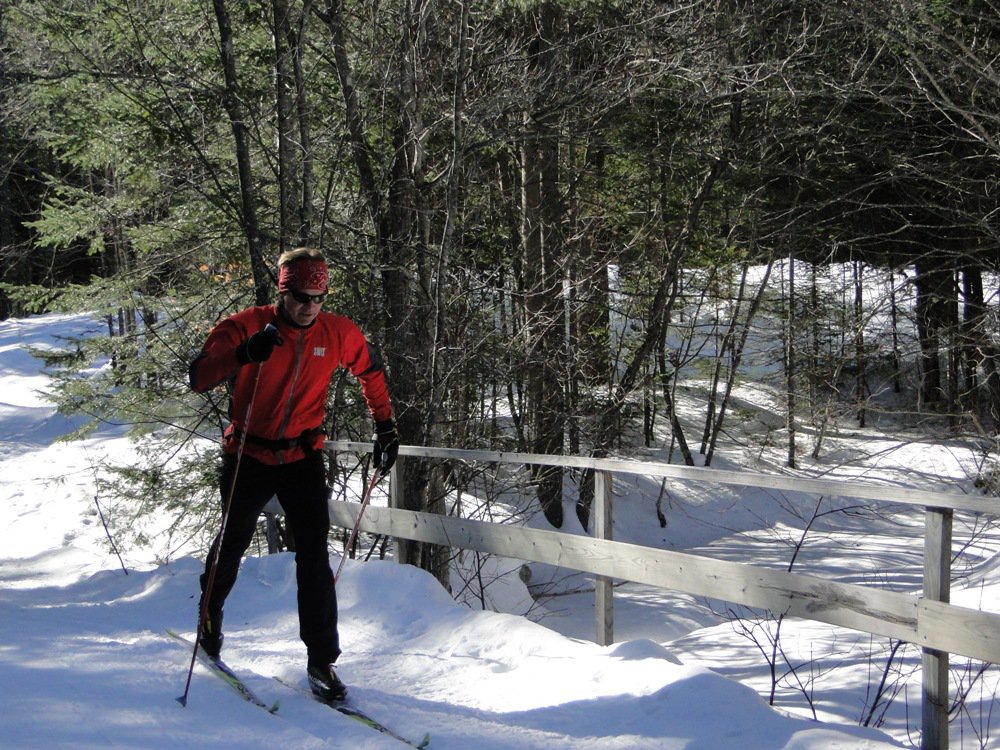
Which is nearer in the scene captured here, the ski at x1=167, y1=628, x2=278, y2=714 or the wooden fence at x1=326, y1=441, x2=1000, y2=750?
the wooden fence at x1=326, y1=441, x2=1000, y2=750

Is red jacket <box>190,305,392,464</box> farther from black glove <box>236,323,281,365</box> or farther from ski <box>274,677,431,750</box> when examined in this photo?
ski <box>274,677,431,750</box>

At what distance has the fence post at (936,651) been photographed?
371 cm

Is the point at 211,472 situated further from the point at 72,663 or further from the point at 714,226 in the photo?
the point at 714,226

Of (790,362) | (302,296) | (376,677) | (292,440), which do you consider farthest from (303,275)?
(790,362)

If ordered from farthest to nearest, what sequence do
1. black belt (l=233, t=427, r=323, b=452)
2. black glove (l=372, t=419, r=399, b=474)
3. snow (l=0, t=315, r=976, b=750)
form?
black glove (l=372, t=419, r=399, b=474), black belt (l=233, t=427, r=323, b=452), snow (l=0, t=315, r=976, b=750)

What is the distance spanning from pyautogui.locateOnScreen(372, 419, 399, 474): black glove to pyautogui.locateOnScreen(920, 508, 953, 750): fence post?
2.53 meters

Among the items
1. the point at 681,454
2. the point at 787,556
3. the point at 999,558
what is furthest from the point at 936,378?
the point at 999,558

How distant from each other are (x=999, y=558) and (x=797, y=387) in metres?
11.5

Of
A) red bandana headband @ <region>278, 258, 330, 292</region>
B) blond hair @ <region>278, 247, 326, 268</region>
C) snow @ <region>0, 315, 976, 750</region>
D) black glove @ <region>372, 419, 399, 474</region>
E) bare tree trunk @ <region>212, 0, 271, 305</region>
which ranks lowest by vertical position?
snow @ <region>0, 315, 976, 750</region>

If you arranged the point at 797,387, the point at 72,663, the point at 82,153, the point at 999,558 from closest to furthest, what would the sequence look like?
the point at 72,663
the point at 999,558
the point at 82,153
the point at 797,387

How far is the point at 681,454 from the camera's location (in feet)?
68.5

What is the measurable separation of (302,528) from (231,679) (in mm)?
739

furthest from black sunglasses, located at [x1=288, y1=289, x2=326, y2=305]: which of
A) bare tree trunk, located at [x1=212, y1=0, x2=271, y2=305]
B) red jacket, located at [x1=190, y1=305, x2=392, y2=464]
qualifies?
bare tree trunk, located at [x1=212, y1=0, x2=271, y2=305]

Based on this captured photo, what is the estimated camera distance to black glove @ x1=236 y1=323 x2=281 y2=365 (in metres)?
4.01
